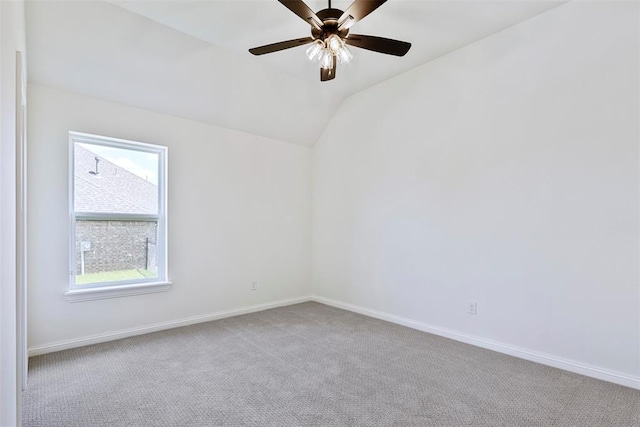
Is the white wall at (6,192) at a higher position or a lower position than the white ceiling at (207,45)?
lower

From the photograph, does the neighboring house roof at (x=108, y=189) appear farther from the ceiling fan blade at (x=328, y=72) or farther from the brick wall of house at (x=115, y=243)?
the ceiling fan blade at (x=328, y=72)

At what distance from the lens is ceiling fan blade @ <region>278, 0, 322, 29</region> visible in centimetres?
190

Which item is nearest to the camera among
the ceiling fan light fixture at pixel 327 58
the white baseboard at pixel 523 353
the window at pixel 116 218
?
the ceiling fan light fixture at pixel 327 58

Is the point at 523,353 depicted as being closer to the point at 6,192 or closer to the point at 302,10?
the point at 302,10

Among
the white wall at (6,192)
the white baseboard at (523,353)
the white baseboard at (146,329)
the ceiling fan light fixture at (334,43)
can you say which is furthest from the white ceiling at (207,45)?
the white baseboard at (523,353)

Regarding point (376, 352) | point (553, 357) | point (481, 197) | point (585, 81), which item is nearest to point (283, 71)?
point (481, 197)

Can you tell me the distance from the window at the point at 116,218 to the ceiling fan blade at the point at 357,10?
97.9 inches

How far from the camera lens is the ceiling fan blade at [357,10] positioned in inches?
73.8

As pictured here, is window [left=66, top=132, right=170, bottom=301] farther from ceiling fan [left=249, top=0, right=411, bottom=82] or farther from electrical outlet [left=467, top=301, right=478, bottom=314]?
electrical outlet [left=467, top=301, right=478, bottom=314]

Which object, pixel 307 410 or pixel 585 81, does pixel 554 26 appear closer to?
pixel 585 81

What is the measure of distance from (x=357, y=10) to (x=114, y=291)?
325 cm

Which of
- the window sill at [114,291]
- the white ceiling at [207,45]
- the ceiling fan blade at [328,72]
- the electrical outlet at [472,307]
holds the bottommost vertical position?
the electrical outlet at [472,307]

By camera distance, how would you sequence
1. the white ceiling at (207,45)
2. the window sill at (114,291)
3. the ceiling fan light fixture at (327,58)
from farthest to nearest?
the window sill at (114,291) < the white ceiling at (207,45) < the ceiling fan light fixture at (327,58)

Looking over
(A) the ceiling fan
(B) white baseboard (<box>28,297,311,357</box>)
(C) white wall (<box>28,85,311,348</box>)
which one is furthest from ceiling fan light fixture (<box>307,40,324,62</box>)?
(B) white baseboard (<box>28,297,311,357</box>)
